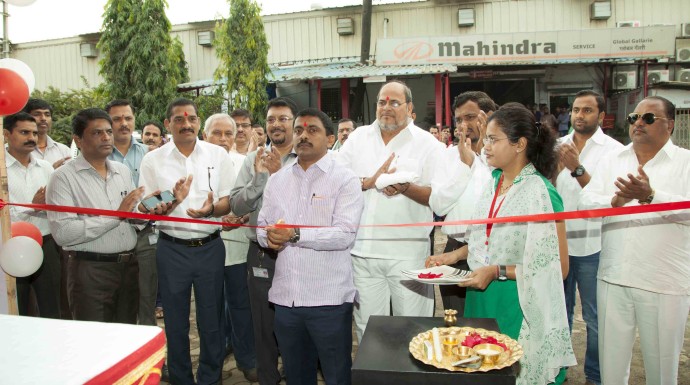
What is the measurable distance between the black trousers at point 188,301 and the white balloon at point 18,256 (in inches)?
31.4

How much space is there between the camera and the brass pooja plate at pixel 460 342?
1884 mm

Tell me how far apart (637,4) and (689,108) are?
17.0 feet

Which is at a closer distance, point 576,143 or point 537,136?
point 537,136

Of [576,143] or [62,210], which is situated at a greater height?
[576,143]

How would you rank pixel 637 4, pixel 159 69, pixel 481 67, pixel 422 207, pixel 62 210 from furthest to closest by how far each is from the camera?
1. pixel 637 4
2. pixel 159 69
3. pixel 481 67
4. pixel 422 207
5. pixel 62 210

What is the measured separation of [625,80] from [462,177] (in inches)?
503

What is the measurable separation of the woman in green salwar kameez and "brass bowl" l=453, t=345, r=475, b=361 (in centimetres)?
53

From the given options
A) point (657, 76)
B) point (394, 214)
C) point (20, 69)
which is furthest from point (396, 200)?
point (657, 76)

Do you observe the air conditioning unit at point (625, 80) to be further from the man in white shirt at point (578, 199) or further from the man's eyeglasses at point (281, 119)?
Answer: the man's eyeglasses at point (281, 119)

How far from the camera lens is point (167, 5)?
15328mm

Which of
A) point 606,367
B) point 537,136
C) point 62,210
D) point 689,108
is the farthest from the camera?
point 689,108

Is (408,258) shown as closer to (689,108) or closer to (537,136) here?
(537,136)

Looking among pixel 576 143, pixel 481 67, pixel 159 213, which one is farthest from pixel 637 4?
pixel 159 213

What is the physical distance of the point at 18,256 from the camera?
2850 mm
